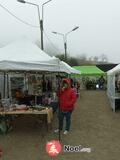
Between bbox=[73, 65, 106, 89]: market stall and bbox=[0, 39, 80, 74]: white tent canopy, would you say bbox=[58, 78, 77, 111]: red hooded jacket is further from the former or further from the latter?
bbox=[73, 65, 106, 89]: market stall

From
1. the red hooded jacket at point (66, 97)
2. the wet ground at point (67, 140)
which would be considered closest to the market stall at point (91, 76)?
the wet ground at point (67, 140)

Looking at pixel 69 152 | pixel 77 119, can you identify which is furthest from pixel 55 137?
pixel 77 119

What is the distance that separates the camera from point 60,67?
12.0 m

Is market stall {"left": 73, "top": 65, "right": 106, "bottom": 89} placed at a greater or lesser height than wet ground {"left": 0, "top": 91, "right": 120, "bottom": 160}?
greater

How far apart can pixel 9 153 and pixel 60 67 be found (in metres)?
3.07
